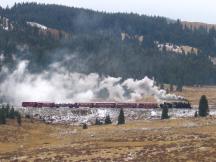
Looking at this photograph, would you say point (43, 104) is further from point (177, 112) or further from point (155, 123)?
point (155, 123)

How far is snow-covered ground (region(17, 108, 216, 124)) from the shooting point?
153 m

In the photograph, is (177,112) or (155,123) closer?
(155,123)

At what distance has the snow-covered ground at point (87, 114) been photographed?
502ft

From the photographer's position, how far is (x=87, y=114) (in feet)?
529

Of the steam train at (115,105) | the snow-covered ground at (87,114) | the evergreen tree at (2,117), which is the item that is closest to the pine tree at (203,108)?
the snow-covered ground at (87,114)

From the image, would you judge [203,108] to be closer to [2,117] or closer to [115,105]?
[115,105]

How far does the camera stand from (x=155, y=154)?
64.7 m

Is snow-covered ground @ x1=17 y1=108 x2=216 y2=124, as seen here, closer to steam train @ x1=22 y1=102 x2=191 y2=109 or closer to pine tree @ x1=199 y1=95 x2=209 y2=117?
steam train @ x1=22 y1=102 x2=191 y2=109

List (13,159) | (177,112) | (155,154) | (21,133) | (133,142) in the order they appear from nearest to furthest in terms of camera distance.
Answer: (155,154) < (13,159) < (133,142) < (21,133) < (177,112)

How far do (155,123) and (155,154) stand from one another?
57.2 meters

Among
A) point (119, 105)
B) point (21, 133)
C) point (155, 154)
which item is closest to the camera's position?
point (155, 154)

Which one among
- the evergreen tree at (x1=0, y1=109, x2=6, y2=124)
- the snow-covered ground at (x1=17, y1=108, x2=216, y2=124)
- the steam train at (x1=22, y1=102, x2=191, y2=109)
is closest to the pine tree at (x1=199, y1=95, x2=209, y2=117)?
the snow-covered ground at (x1=17, y1=108, x2=216, y2=124)

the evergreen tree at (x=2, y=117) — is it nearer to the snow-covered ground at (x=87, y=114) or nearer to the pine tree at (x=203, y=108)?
the snow-covered ground at (x=87, y=114)

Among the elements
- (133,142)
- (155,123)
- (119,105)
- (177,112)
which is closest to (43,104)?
(119,105)
